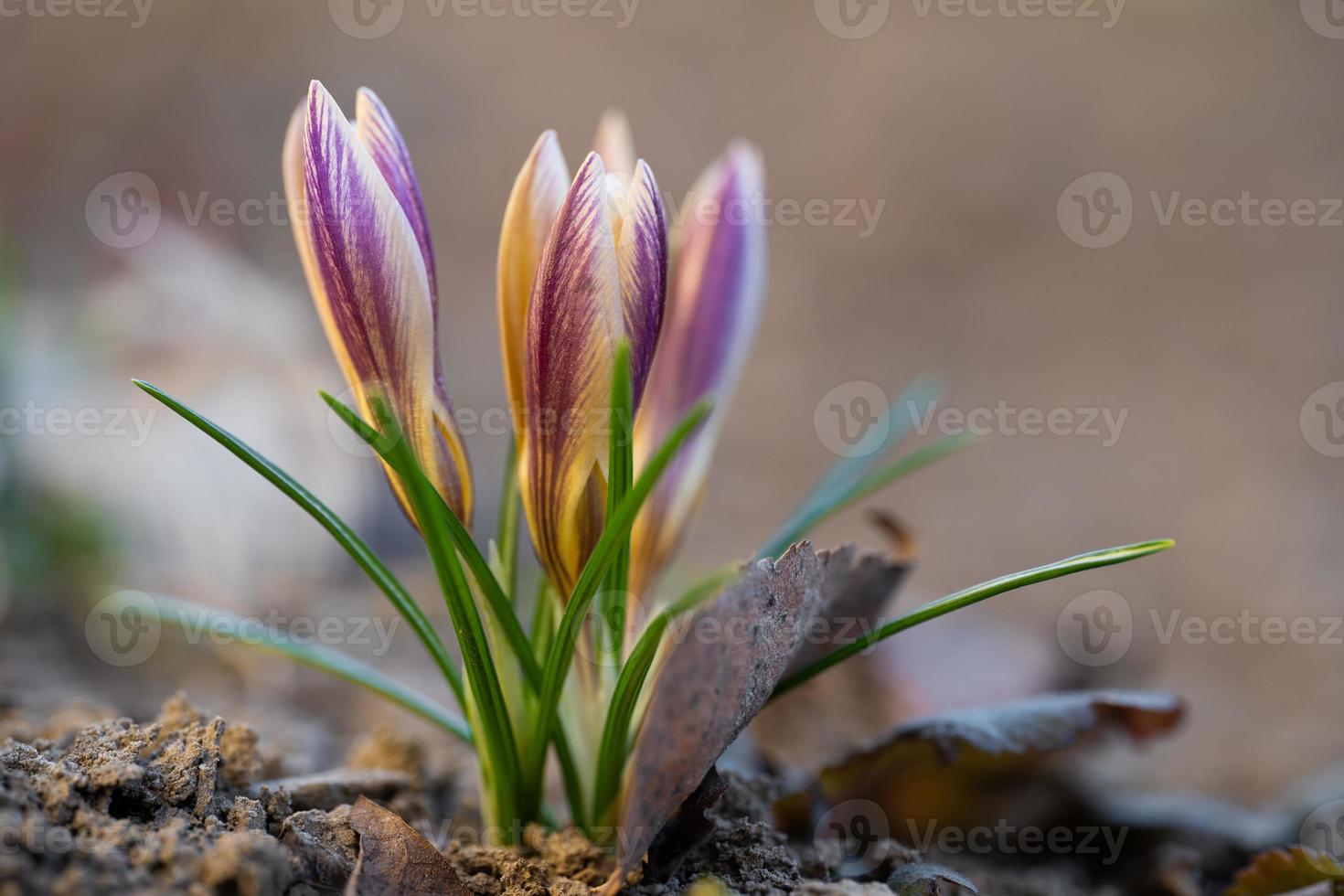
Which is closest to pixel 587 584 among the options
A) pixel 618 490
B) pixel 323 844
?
pixel 618 490

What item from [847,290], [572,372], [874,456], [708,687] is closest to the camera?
[708,687]

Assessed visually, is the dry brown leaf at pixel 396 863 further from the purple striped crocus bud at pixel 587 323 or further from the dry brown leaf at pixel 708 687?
the purple striped crocus bud at pixel 587 323

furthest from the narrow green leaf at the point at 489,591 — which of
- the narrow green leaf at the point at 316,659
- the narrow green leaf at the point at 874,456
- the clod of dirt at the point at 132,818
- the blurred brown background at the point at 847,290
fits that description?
the blurred brown background at the point at 847,290

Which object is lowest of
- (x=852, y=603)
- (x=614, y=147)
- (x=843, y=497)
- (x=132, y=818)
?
(x=132, y=818)

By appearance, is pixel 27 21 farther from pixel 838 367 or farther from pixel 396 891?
pixel 396 891

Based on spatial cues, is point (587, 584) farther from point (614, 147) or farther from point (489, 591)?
point (614, 147)

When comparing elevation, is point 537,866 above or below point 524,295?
below
